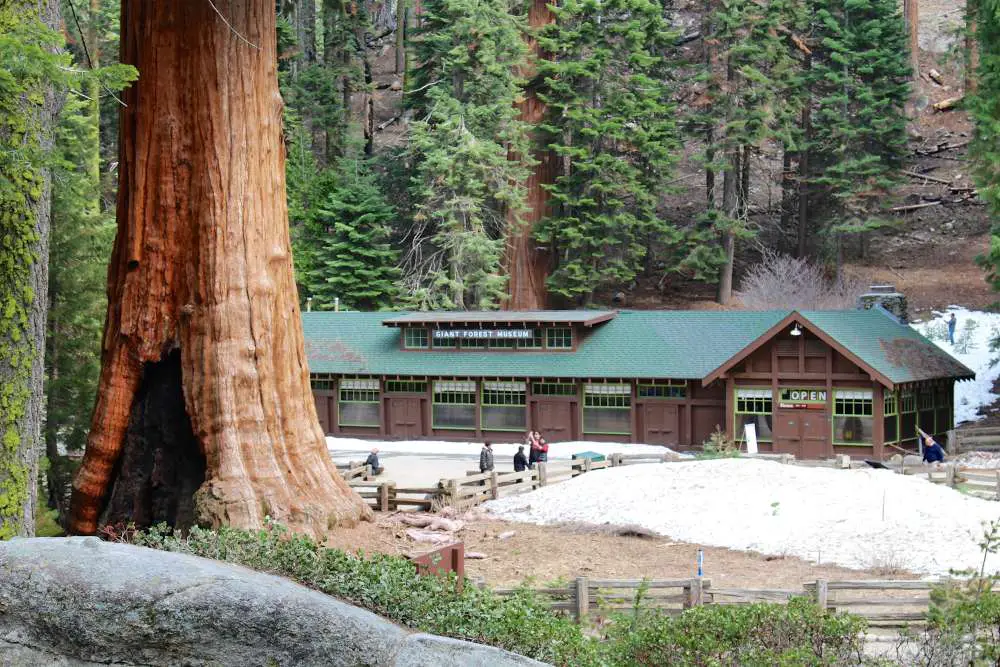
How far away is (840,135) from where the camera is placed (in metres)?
55.3

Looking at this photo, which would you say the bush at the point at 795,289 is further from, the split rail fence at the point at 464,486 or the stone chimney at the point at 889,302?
the split rail fence at the point at 464,486

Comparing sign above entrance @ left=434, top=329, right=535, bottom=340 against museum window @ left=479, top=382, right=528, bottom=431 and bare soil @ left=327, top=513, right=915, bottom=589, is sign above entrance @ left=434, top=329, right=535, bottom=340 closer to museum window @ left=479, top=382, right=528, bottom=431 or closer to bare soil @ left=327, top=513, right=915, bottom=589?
museum window @ left=479, top=382, right=528, bottom=431

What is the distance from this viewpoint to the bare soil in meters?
17.8

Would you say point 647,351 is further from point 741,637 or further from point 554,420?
point 741,637

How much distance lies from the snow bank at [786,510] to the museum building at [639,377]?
28.7 feet

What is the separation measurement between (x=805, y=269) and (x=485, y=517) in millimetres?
32684

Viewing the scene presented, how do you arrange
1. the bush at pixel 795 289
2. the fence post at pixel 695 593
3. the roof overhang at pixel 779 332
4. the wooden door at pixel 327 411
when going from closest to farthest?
the fence post at pixel 695 593, the roof overhang at pixel 779 332, the wooden door at pixel 327 411, the bush at pixel 795 289

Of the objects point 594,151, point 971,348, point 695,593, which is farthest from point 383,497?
point 594,151

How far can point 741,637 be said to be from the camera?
827cm

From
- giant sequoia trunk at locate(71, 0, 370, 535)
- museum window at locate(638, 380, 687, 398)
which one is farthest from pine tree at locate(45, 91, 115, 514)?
museum window at locate(638, 380, 687, 398)

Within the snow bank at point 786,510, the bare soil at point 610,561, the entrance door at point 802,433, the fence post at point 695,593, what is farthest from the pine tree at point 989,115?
the fence post at point 695,593

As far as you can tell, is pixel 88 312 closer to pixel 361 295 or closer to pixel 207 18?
pixel 207 18

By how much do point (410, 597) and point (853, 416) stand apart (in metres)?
28.4

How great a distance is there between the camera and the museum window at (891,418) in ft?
109
